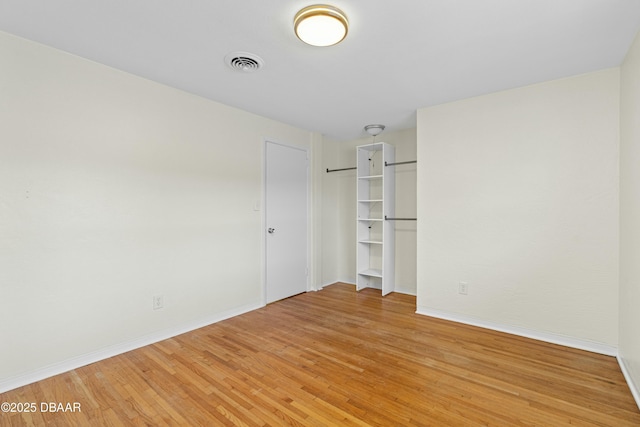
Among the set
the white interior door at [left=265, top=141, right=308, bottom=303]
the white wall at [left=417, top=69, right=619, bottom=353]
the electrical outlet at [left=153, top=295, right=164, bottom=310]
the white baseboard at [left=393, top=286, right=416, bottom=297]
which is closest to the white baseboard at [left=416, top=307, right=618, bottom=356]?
the white wall at [left=417, top=69, right=619, bottom=353]

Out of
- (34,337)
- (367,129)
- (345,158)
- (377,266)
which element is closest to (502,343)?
(377,266)

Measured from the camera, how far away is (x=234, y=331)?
2.91 m

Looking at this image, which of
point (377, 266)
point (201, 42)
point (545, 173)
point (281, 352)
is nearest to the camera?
point (201, 42)

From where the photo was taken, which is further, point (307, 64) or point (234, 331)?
point (234, 331)

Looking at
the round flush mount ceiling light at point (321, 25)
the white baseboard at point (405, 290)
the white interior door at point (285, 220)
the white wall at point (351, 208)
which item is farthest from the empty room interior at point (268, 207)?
the white wall at point (351, 208)

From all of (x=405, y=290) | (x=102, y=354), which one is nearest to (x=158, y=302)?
(x=102, y=354)

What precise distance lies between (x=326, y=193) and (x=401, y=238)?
135cm

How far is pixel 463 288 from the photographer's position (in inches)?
122

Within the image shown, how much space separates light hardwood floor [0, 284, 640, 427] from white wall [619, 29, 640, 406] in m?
0.19

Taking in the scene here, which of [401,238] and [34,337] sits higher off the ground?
[401,238]

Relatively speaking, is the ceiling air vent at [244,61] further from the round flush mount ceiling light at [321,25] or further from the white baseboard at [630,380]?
the white baseboard at [630,380]

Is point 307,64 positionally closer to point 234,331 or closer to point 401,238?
point 234,331

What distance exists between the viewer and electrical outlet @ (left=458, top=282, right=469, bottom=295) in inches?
121

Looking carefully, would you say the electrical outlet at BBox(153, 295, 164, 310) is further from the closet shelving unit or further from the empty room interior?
the closet shelving unit
